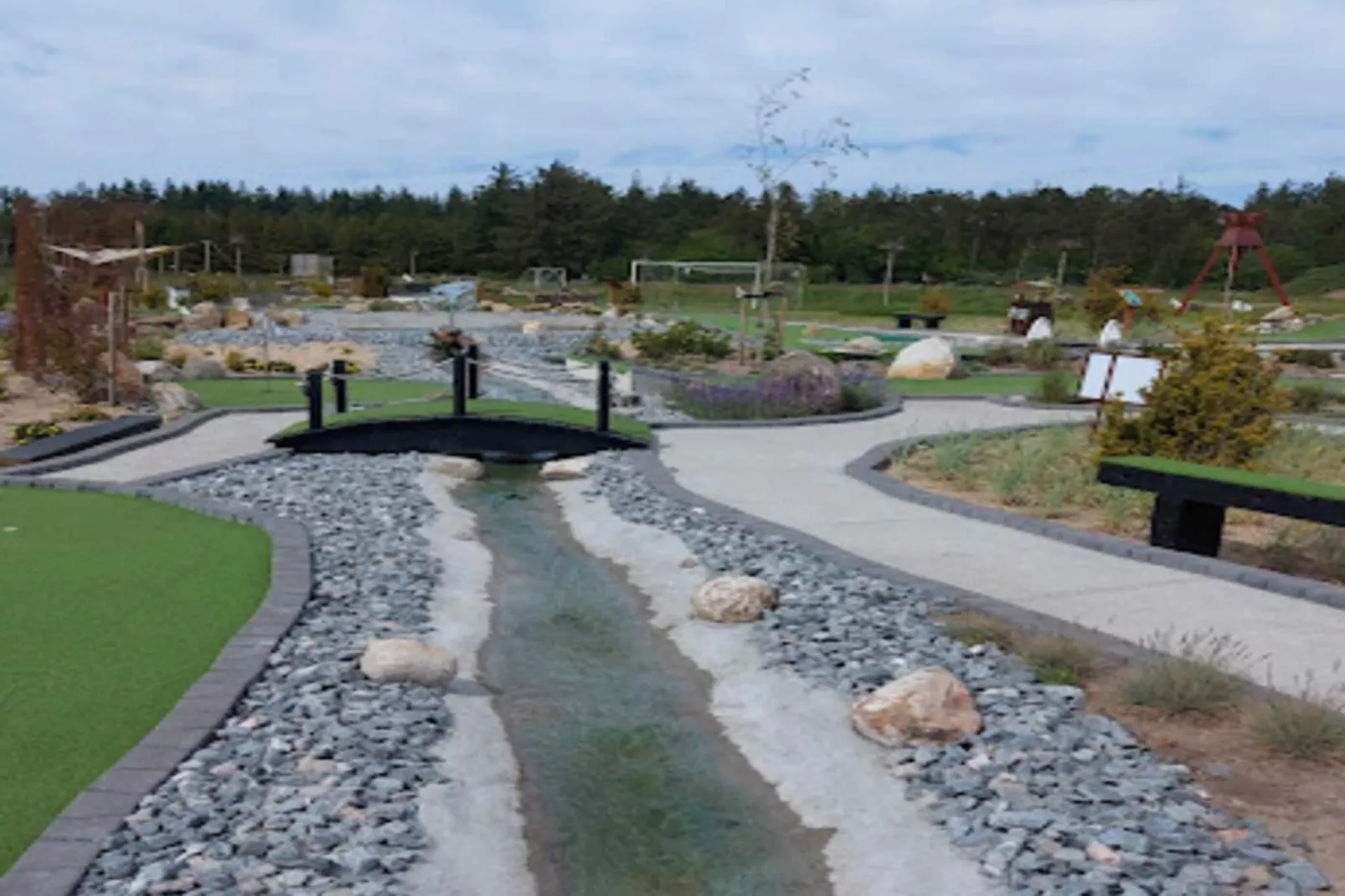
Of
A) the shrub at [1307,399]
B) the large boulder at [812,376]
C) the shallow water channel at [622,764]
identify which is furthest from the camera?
the shrub at [1307,399]

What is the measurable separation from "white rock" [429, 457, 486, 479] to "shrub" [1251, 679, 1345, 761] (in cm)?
665

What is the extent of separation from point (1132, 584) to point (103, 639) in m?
4.49

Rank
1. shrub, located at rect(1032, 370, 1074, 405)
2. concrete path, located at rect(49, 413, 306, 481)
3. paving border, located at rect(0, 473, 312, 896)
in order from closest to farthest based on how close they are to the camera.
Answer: paving border, located at rect(0, 473, 312, 896) → concrete path, located at rect(49, 413, 306, 481) → shrub, located at rect(1032, 370, 1074, 405)

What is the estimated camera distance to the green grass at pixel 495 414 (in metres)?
9.88

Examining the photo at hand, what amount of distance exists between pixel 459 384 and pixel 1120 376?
5.25 meters

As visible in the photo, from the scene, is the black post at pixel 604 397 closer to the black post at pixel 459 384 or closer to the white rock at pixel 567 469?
the white rock at pixel 567 469

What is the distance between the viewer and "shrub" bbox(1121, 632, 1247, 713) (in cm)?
390

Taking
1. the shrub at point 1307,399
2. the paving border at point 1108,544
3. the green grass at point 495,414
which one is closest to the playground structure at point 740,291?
the green grass at point 495,414

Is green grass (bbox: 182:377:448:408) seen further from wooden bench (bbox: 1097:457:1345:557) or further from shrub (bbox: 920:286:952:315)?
shrub (bbox: 920:286:952:315)

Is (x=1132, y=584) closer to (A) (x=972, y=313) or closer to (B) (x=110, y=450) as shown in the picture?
(B) (x=110, y=450)

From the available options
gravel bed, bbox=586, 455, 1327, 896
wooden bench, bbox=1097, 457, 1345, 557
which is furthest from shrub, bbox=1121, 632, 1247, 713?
wooden bench, bbox=1097, 457, 1345, 557

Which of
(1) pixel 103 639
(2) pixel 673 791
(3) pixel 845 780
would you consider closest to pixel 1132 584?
(3) pixel 845 780

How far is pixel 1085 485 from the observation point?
790cm

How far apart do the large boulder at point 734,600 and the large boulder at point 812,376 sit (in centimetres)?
689
